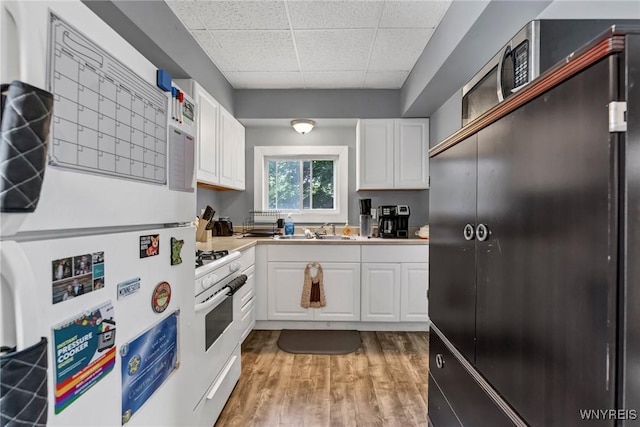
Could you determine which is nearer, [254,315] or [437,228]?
[437,228]

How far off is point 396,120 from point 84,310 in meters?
3.04

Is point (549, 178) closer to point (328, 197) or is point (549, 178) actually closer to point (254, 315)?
point (254, 315)

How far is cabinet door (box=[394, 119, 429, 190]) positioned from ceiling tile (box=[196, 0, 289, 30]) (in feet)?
5.25

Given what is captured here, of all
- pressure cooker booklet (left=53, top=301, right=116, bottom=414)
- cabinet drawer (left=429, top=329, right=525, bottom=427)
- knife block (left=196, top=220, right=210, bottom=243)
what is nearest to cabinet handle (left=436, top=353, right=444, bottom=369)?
cabinet drawer (left=429, top=329, right=525, bottom=427)

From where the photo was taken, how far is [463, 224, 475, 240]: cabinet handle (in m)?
0.97

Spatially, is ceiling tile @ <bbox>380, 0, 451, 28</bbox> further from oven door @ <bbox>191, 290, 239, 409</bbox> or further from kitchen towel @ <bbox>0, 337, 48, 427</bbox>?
kitchen towel @ <bbox>0, 337, 48, 427</bbox>

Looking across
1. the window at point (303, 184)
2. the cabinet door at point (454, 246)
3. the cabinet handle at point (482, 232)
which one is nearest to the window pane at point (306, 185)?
the window at point (303, 184)

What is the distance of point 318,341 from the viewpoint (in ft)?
8.67

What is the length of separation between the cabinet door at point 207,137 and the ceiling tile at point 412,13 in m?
1.39

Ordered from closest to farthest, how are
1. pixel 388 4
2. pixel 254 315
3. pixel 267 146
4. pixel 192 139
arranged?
pixel 192 139
pixel 388 4
pixel 254 315
pixel 267 146

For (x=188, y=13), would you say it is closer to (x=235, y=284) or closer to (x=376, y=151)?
(x=235, y=284)

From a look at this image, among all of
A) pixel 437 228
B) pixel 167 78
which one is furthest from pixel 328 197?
pixel 167 78

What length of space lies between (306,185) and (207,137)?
4.78ft

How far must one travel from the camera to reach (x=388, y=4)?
71.6 inches
